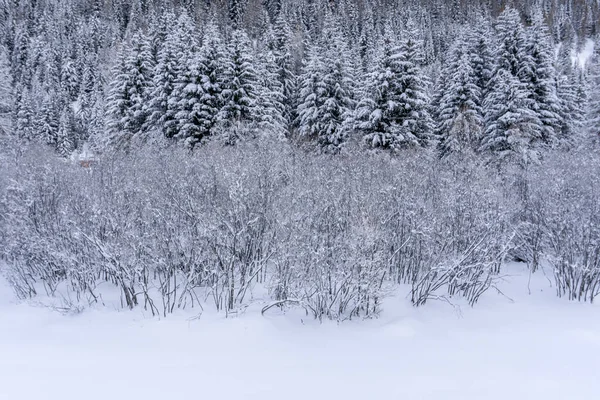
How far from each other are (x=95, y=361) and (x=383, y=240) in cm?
494

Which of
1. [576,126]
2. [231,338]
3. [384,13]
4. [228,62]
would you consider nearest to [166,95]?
[228,62]

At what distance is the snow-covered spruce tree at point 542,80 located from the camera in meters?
19.0

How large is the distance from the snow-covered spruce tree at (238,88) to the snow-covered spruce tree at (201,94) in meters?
0.42

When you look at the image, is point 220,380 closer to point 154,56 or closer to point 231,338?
point 231,338

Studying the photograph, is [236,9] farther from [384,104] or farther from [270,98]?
[384,104]

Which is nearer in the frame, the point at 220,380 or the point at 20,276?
the point at 220,380

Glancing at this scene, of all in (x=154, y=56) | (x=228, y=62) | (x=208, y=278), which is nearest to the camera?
(x=208, y=278)

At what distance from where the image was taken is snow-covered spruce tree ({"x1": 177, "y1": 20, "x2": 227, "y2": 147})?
19938mm

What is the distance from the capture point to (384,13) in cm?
8788

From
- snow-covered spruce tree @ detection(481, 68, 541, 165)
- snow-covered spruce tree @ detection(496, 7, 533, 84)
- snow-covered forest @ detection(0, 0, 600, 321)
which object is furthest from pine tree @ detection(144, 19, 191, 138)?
snow-covered spruce tree @ detection(496, 7, 533, 84)

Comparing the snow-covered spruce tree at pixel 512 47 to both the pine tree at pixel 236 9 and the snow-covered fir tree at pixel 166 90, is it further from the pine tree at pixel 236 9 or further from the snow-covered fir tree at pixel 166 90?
the pine tree at pixel 236 9

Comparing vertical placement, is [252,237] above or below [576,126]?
below

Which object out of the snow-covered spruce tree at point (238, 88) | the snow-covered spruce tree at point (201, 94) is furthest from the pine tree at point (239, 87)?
the snow-covered spruce tree at point (201, 94)

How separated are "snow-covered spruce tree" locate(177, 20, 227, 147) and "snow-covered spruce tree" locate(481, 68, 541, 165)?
14847 mm
